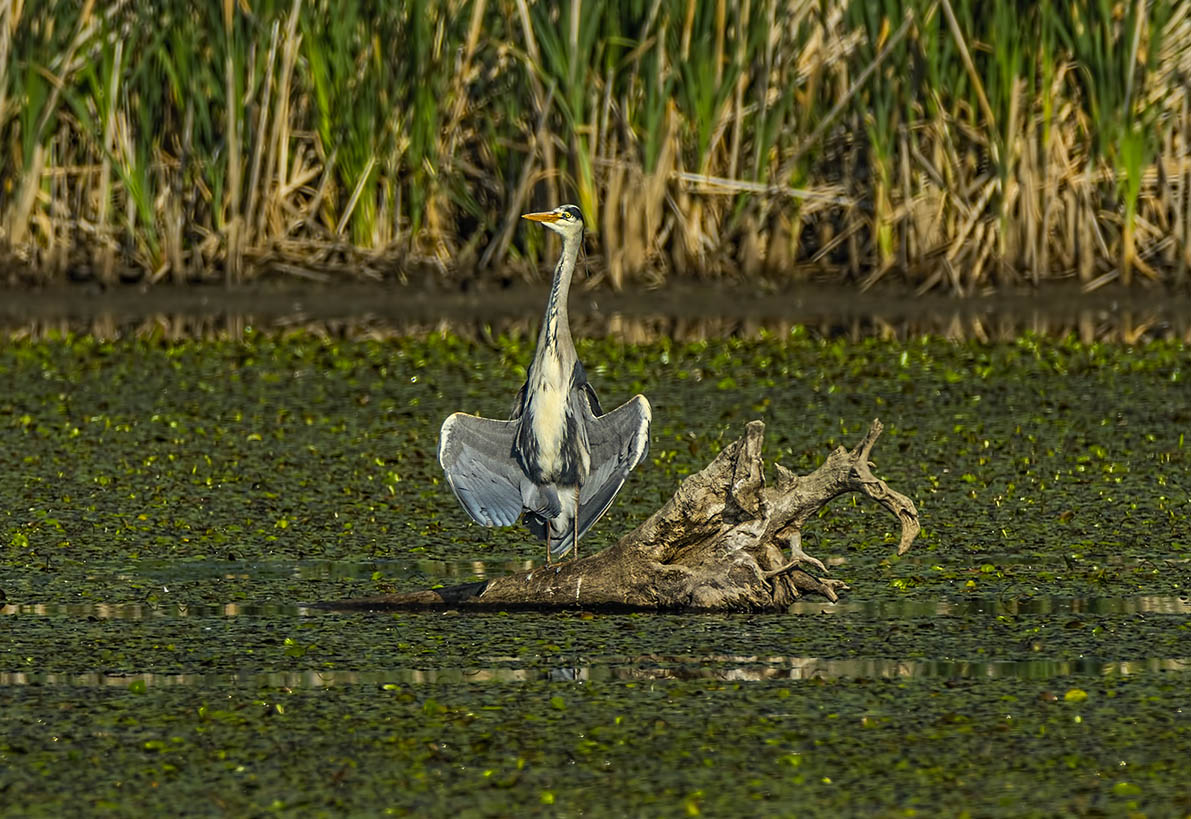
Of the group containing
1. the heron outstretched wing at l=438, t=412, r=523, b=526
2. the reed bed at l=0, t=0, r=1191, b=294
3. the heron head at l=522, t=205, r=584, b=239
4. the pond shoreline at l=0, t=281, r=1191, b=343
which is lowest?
the heron outstretched wing at l=438, t=412, r=523, b=526

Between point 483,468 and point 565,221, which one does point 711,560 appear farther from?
point 565,221

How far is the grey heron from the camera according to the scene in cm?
660

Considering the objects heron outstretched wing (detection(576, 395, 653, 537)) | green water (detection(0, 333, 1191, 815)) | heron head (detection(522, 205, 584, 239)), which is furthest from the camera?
heron head (detection(522, 205, 584, 239))

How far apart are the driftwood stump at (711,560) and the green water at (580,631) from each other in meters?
0.09

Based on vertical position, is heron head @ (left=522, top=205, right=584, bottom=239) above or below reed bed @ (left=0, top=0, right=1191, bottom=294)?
below

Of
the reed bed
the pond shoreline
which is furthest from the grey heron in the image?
the reed bed

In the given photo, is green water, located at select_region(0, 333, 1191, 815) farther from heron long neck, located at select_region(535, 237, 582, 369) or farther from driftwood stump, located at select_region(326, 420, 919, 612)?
heron long neck, located at select_region(535, 237, 582, 369)

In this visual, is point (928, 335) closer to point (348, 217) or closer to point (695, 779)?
point (348, 217)

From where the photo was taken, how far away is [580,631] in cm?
590

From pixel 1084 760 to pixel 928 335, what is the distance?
780 centimetres

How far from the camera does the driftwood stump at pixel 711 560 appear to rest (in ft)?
20.0

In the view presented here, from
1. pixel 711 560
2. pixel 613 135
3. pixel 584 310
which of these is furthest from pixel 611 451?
pixel 613 135

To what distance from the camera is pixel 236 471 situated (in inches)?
336

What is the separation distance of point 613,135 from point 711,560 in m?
7.72
